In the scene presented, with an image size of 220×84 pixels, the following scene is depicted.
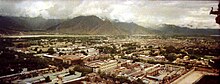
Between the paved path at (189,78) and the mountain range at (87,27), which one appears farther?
the mountain range at (87,27)

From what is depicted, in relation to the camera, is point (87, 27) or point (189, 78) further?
point (87, 27)

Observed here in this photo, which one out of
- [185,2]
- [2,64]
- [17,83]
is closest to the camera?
[17,83]

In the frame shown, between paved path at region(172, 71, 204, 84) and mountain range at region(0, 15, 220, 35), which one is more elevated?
mountain range at region(0, 15, 220, 35)

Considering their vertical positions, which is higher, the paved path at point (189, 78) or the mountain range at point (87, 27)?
the mountain range at point (87, 27)

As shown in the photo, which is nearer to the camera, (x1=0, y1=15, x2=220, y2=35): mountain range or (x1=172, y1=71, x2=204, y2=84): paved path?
(x1=172, y1=71, x2=204, y2=84): paved path

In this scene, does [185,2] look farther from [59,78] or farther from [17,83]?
[17,83]

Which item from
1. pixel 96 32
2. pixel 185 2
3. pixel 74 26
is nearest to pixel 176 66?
pixel 185 2

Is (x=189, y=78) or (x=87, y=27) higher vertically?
(x=87, y=27)

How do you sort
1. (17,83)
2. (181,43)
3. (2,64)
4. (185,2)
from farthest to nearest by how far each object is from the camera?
1. (181,43)
2. (185,2)
3. (2,64)
4. (17,83)
